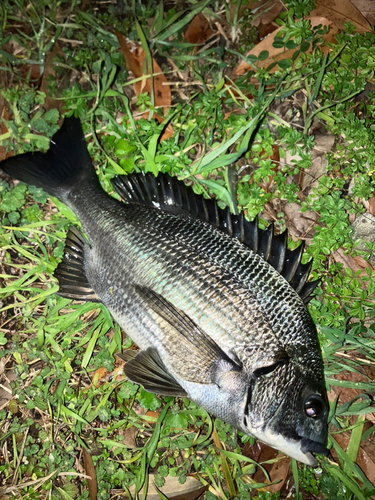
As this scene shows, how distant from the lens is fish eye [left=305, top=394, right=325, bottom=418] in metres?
1.95

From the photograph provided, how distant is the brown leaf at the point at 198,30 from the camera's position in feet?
10.1

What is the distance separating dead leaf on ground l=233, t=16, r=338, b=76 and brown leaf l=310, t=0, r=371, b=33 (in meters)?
0.04

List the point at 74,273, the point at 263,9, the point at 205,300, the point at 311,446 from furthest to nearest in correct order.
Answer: the point at 263,9, the point at 74,273, the point at 205,300, the point at 311,446

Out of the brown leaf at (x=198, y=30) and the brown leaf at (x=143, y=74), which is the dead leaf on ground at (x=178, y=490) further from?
the brown leaf at (x=198, y=30)

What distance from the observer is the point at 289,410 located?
6.40 feet

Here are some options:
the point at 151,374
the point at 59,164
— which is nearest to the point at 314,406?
the point at 151,374

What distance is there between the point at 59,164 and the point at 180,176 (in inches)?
37.8

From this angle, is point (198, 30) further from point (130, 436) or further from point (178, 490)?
point (178, 490)

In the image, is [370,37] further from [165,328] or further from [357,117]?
[165,328]

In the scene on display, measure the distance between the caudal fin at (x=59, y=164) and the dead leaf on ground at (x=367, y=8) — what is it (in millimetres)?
2498

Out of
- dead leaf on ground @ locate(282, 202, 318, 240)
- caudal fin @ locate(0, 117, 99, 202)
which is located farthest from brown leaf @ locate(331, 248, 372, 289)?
caudal fin @ locate(0, 117, 99, 202)

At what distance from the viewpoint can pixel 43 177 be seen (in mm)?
2730

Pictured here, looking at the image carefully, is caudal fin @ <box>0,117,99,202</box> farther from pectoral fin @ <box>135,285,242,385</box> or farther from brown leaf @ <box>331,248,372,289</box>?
brown leaf @ <box>331,248,372,289</box>

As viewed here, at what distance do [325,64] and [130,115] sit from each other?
5.45 feet
